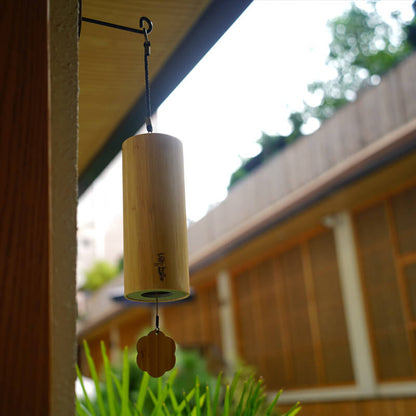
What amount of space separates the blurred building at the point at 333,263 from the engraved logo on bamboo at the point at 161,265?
5.14 m

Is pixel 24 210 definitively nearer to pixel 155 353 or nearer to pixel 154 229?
pixel 154 229

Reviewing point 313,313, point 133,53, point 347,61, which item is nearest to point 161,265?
point 133,53

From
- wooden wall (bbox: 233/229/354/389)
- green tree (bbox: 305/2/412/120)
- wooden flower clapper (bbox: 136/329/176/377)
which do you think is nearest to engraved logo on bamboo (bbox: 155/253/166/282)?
wooden flower clapper (bbox: 136/329/176/377)

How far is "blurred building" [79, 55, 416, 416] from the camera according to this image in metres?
6.25

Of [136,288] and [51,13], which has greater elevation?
[51,13]

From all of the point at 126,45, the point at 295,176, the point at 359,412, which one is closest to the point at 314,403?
the point at 359,412

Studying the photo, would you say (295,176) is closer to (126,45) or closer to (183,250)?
(126,45)

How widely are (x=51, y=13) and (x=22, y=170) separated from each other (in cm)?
32

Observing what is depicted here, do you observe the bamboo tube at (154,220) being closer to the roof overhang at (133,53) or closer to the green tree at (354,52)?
the roof overhang at (133,53)

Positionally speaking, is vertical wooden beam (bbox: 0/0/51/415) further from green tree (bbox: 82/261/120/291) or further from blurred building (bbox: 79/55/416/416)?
green tree (bbox: 82/261/120/291)

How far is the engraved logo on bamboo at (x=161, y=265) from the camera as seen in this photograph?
100 centimetres

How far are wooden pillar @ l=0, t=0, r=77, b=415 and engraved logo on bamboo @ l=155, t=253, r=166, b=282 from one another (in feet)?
0.71

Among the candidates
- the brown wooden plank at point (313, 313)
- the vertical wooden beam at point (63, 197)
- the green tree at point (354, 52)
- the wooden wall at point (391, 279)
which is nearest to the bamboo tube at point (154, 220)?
the vertical wooden beam at point (63, 197)

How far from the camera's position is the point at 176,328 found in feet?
38.4
